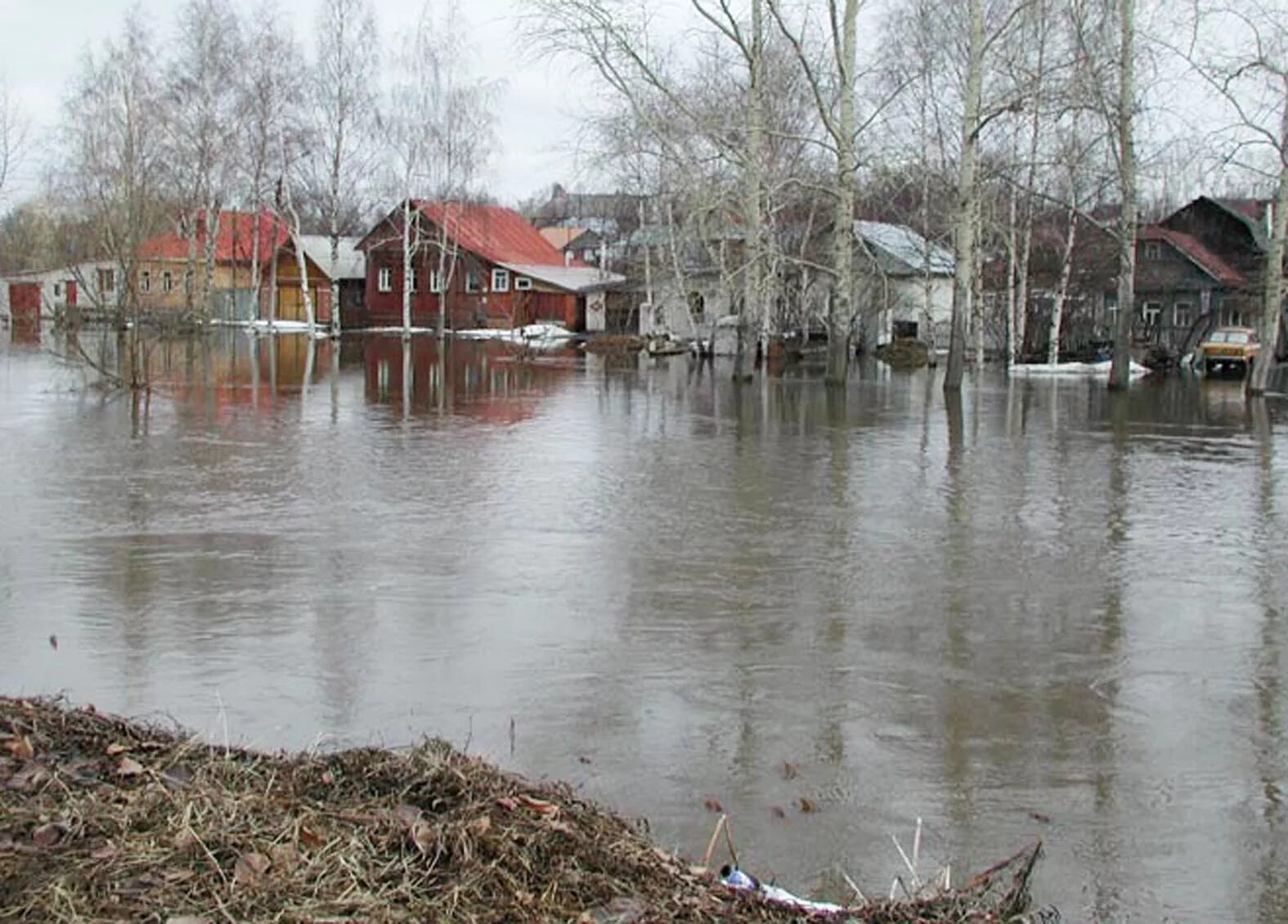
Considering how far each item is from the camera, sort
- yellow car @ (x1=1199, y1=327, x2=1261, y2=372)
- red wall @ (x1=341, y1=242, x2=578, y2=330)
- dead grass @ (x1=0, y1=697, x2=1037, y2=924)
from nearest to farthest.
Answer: dead grass @ (x1=0, y1=697, x2=1037, y2=924), yellow car @ (x1=1199, y1=327, x2=1261, y2=372), red wall @ (x1=341, y1=242, x2=578, y2=330)

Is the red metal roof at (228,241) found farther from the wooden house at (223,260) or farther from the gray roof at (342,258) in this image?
the gray roof at (342,258)

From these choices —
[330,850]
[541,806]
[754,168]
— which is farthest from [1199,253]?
[330,850]

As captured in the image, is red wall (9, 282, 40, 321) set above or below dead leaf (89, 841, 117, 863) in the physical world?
above

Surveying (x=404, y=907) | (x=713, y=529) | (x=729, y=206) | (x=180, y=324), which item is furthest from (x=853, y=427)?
(x=180, y=324)

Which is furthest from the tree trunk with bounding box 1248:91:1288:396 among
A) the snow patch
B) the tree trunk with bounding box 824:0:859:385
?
the tree trunk with bounding box 824:0:859:385

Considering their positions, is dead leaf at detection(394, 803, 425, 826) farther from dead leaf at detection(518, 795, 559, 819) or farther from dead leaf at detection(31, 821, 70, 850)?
dead leaf at detection(31, 821, 70, 850)

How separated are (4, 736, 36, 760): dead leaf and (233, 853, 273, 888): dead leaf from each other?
1.22m

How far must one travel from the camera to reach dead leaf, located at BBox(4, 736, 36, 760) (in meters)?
4.30

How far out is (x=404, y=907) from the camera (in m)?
3.33

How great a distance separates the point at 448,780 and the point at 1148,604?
19.7 feet

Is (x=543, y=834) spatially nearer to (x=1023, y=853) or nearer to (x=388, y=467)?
(x=1023, y=853)

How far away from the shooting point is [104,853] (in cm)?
349

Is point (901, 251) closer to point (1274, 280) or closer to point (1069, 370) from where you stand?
point (1069, 370)

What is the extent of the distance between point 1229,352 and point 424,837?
4272 centimetres
